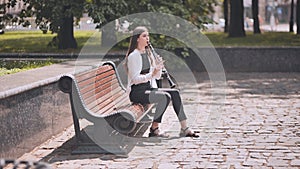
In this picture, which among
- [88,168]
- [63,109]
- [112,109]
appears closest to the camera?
[88,168]

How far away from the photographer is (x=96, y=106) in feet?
25.6

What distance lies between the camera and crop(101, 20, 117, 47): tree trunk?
1785 cm

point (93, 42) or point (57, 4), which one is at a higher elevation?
point (57, 4)

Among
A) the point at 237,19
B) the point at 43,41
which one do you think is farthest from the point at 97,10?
the point at 237,19

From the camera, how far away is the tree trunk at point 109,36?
17848 mm

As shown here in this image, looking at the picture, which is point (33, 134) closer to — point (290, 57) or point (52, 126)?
point (52, 126)

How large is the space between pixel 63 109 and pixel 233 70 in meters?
10.8

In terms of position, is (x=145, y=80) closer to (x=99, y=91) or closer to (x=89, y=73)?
(x=99, y=91)

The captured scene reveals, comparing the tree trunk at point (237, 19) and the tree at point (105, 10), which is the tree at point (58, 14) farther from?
the tree trunk at point (237, 19)

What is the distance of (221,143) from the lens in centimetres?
804

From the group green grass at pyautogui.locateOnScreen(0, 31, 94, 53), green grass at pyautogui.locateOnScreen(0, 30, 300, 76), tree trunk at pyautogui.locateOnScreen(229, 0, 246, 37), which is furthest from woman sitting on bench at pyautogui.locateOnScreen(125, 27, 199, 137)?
tree trunk at pyautogui.locateOnScreen(229, 0, 246, 37)

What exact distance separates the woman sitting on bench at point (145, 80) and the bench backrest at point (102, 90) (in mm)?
364

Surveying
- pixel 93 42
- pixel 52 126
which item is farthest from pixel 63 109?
pixel 93 42

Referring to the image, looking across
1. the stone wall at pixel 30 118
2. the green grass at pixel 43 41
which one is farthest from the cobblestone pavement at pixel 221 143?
the green grass at pixel 43 41
